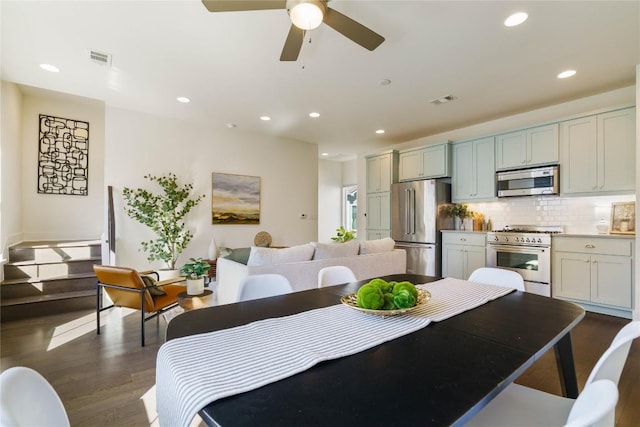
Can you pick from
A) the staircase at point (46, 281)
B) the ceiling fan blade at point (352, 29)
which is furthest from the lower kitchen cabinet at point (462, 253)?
the staircase at point (46, 281)

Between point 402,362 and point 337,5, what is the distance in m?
2.43

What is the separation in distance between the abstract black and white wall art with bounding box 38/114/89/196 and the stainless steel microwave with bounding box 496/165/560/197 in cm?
709

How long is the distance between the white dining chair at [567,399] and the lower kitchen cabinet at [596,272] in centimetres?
311

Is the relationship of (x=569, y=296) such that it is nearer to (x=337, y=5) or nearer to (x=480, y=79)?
(x=480, y=79)

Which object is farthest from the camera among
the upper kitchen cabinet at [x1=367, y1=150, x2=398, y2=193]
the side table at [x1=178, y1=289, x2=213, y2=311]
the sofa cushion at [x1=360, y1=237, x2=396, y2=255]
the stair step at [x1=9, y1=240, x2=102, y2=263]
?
the upper kitchen cabinet at [x1=367, y1=150, x2=398, y2=193]

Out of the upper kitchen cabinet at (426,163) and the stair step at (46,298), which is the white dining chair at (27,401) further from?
the upper kitchen cabinet at (426,163)

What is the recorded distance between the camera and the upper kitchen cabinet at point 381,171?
581 centimetres

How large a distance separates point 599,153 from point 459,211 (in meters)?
1.94

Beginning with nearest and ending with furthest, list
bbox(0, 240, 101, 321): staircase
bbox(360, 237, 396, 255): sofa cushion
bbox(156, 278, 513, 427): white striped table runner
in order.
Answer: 1. bbox(156, 278, 513, 427): white striped table runner
2. bbox(0, 240, 101, 321): staircase
3. bbox(360, 237, 396, 255): sofa cushion

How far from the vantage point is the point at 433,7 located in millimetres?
2250

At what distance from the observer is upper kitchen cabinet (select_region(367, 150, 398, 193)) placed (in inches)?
229

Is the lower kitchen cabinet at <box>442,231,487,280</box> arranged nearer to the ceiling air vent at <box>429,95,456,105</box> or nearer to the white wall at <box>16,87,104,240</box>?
the ceiling air vent at <box>429,95,456,105</box>

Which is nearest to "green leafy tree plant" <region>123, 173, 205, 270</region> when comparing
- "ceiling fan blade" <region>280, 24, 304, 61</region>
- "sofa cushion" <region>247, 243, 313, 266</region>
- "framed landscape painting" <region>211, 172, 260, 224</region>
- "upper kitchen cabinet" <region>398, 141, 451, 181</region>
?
"framed landscape painting" <region>211, 172, 260, 224</region>

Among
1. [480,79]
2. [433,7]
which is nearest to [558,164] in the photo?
[480,79]
